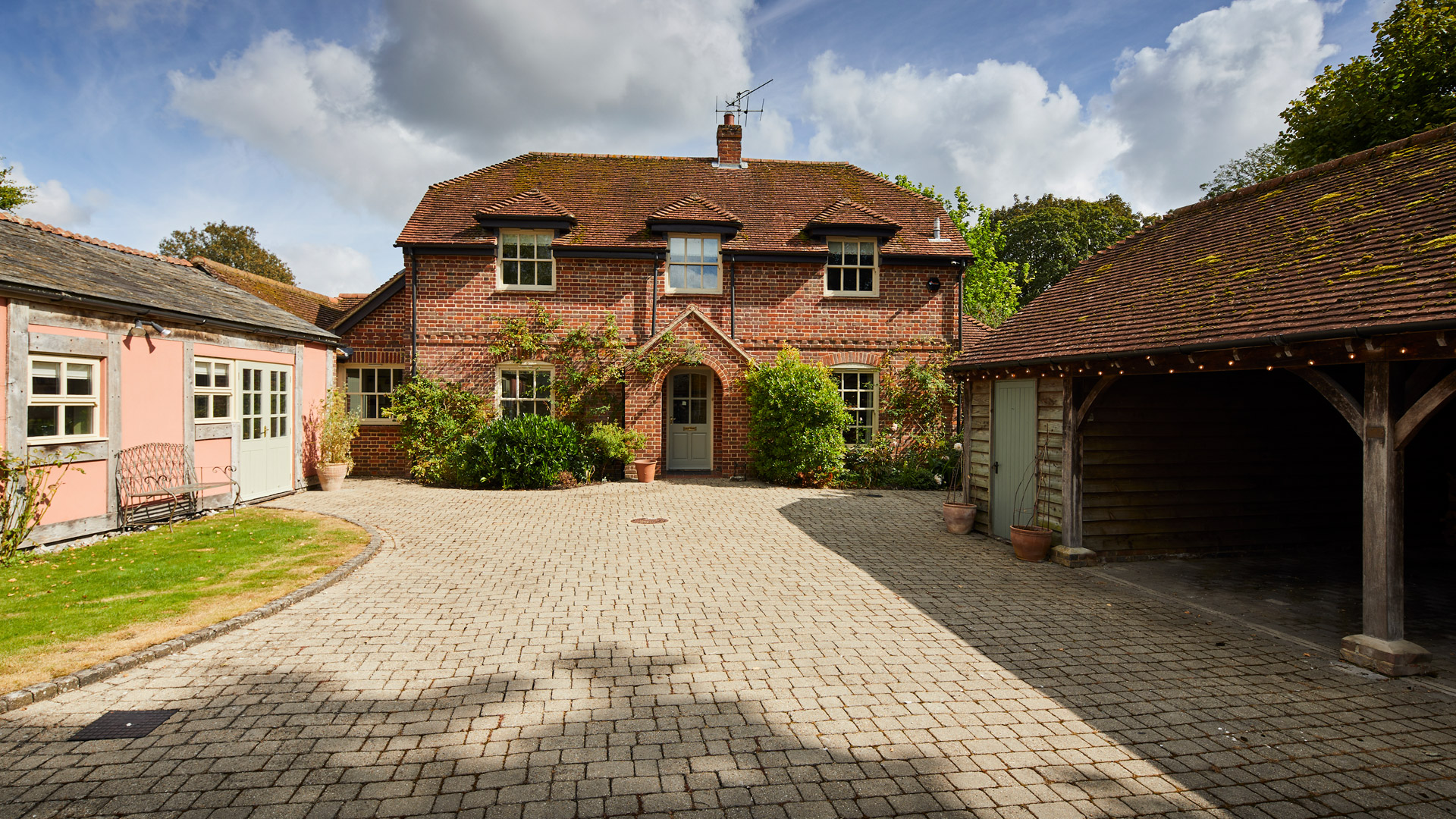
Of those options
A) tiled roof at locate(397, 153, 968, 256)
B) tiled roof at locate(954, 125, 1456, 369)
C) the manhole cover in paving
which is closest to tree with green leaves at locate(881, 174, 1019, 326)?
tiled roof at locate(397, 153, 968, 256)

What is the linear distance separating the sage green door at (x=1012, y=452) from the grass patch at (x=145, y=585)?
8.57 metres

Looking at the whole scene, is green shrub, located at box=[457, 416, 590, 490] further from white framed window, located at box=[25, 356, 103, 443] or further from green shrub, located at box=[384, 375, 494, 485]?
white framed window, located at box=[25, 356, 103, 443]

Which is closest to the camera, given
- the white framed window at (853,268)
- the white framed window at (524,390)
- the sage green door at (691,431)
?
the white framed window at (524,390)

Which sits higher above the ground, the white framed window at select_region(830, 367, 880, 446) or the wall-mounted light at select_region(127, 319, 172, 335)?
the wall-mounted light at select_region(127, 319, 172, 335)

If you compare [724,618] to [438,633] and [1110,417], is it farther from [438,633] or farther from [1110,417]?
[1110,417]

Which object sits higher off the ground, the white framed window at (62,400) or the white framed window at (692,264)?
the white framed window at (692,264)

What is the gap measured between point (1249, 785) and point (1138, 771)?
0.52m

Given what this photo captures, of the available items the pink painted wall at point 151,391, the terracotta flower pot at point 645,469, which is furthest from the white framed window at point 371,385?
the terracotta flower pot at point 645,469

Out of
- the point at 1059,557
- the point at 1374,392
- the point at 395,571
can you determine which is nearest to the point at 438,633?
the point at 395,571

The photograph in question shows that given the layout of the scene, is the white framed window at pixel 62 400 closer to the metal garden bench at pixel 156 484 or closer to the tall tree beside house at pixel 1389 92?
the metal garden bench at pixel 156 484

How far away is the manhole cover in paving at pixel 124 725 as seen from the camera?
388 centimetres

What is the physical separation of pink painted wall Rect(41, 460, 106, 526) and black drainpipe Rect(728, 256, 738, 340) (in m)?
11.4

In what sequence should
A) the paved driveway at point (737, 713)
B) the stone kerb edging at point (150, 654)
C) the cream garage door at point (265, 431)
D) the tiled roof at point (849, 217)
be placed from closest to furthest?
the paved driveway at point (737, 713) → the stone kerb edging at point (150, 654) → the cream garage door at point (265, 431) → the tiled roof at point (849, 217)

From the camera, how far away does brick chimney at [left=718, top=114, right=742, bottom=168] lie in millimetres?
19141
